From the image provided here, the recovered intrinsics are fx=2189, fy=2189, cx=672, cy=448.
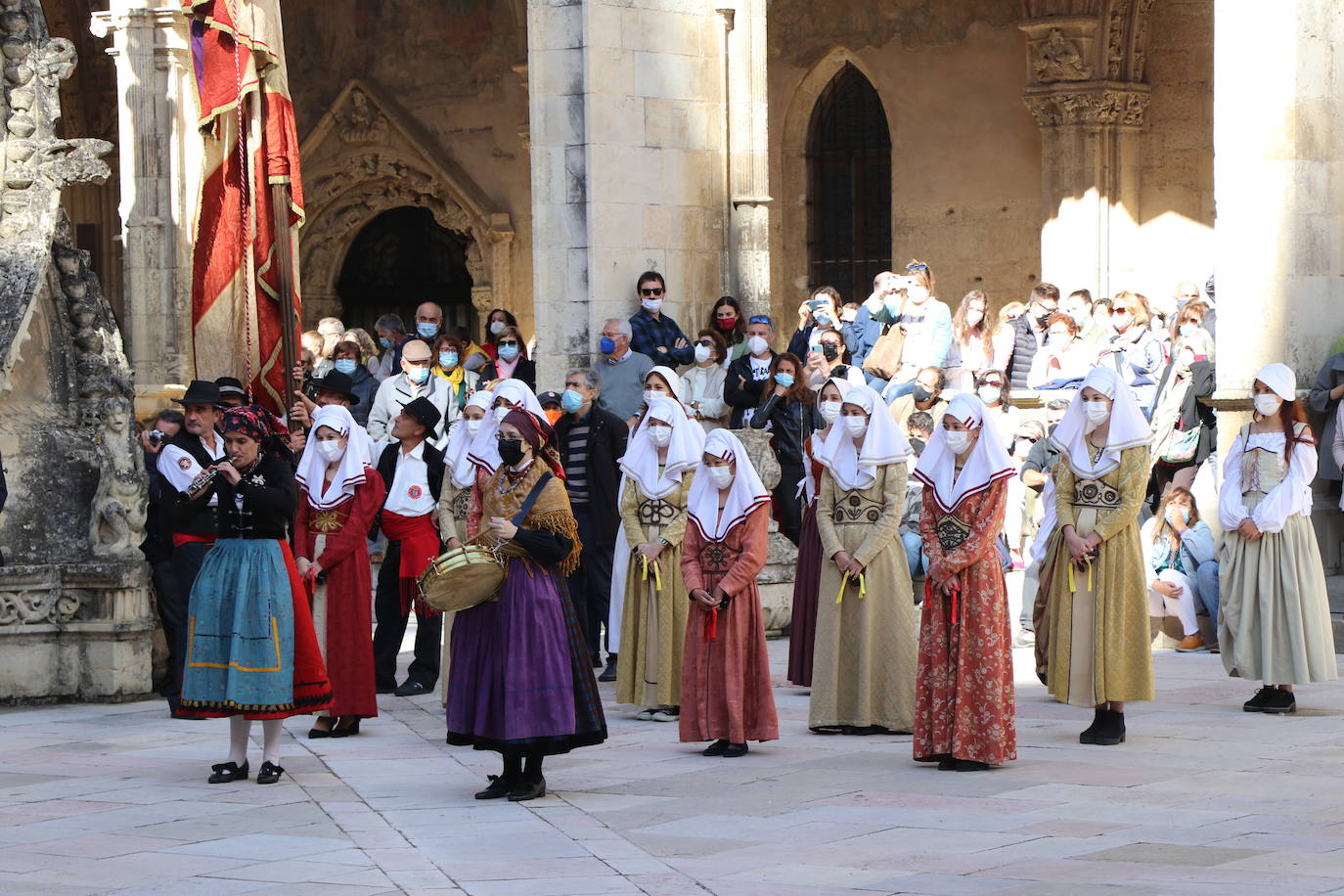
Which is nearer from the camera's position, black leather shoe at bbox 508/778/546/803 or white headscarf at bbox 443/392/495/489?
black leather shoe at bbox 508/778/546/803

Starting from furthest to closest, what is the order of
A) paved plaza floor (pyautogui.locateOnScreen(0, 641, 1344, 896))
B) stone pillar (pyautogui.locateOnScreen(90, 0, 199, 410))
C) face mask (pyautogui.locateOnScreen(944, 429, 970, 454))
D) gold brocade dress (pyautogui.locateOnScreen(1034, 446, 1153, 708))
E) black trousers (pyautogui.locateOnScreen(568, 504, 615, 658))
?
1. stone pillar (pyautogui.locateOnScreen(90, 0, 199, 410))
2. black trousers (pyautogui.locateOnScreen(568, 504, 615, 658))
3. gold brocade dress (pyautogui.locateOnScreen(1034, 446, 1153, 708))
4. face mask (pyautogui.locateOnScreen(944, 429, 970, 454))
5. paved plaza floor (pyautogui.locateOnScreen(0, 641, 1344, 896))

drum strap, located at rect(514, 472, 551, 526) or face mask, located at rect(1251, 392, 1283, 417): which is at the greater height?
face mask, located at rect(1251, 392, 1283, 417)

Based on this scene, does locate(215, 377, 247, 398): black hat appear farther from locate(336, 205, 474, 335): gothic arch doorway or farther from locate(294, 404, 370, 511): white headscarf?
locate(336, 205, 474, 335): gothic arch doorway

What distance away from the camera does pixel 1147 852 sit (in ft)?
23.5

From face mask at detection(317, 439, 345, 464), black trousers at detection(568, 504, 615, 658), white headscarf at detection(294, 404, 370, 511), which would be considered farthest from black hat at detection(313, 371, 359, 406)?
black trousers at detection(568, 504, 615, 658)

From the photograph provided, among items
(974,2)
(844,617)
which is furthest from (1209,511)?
(974,2)

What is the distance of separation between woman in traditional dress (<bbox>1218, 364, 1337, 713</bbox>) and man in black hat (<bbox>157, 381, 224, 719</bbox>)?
197 inches

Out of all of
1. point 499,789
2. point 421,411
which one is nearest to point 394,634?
point 421,411

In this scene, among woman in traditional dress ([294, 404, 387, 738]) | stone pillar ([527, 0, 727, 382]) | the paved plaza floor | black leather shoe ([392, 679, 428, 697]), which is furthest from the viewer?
stone pillar ([527, 0, 727, 382])

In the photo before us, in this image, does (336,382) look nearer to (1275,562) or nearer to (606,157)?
(606,157)

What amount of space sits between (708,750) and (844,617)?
1048 millimetres

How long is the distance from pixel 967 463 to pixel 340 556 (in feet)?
9.97

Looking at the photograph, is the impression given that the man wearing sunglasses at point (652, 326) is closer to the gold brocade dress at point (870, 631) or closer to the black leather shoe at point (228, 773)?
the gold brocade dress at point (870, 631)

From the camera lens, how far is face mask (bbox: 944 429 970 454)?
920 cm
